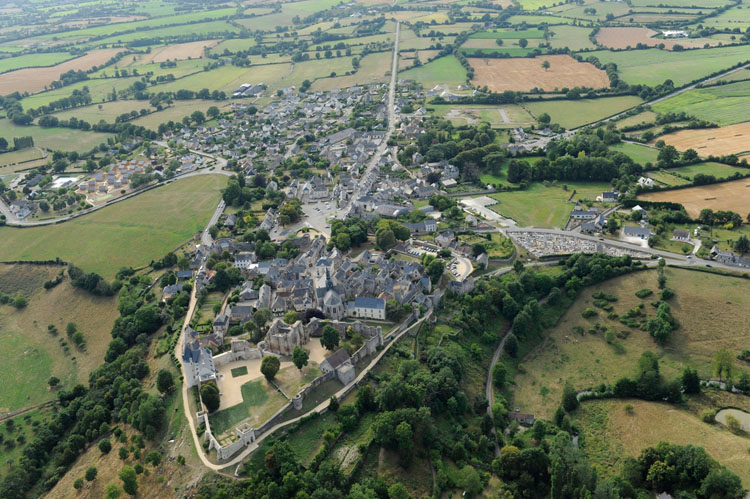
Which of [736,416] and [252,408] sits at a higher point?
[252,408]

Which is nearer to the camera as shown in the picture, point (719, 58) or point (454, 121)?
point (454, 121)

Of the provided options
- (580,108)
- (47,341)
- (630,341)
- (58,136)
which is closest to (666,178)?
(580,108)

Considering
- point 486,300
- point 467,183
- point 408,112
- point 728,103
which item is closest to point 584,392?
point 486,300

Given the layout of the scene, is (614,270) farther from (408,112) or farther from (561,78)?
(561,78)

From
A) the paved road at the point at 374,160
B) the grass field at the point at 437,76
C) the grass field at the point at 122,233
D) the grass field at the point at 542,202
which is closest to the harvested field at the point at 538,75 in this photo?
the grass field at the point at 437,76

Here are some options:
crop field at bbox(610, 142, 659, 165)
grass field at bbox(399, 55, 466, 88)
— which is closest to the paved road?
grass field at bbox(399, 55, 466, 88)

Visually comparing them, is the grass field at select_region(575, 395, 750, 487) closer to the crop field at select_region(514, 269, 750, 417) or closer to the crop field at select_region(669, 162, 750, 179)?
the crop field at select_region(514, 269, 750, 417)

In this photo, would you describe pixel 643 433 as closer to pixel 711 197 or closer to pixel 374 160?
pixel 711 197
